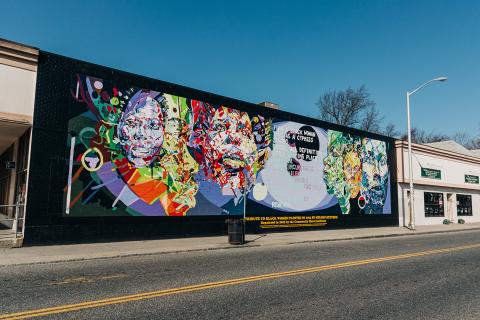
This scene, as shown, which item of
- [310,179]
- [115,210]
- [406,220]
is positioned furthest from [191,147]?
[406,220]

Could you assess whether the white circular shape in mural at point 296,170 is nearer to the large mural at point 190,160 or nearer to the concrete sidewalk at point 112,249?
the large mural at point 190,160

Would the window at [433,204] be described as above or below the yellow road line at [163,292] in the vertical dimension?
above

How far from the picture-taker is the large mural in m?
14.5

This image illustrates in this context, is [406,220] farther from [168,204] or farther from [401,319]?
[401,319]

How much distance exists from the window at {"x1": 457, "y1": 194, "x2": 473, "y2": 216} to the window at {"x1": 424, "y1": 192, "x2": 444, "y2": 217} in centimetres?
328

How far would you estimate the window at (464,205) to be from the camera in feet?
115

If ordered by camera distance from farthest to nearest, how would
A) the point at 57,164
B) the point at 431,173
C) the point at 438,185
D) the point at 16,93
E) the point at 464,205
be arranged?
the point at 464,205, the point at 438,185, the point at 431,173, the point at 57,164, the point at 16,93

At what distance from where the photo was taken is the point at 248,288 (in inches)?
279

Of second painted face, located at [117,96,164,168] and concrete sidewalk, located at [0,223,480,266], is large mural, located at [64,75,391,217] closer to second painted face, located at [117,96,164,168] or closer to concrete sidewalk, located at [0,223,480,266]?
second painted face, located at [117,96,164,168]

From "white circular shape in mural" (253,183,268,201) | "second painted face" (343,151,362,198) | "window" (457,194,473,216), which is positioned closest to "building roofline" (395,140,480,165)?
"window" (457,194,473,216)

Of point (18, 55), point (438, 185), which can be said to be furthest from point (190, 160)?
point (438, 185)

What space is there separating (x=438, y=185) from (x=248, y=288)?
30.2 meters

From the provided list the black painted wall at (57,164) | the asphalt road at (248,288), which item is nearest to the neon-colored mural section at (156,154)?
the black painted wall at (57,164)

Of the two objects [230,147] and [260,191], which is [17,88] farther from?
[260,191]
